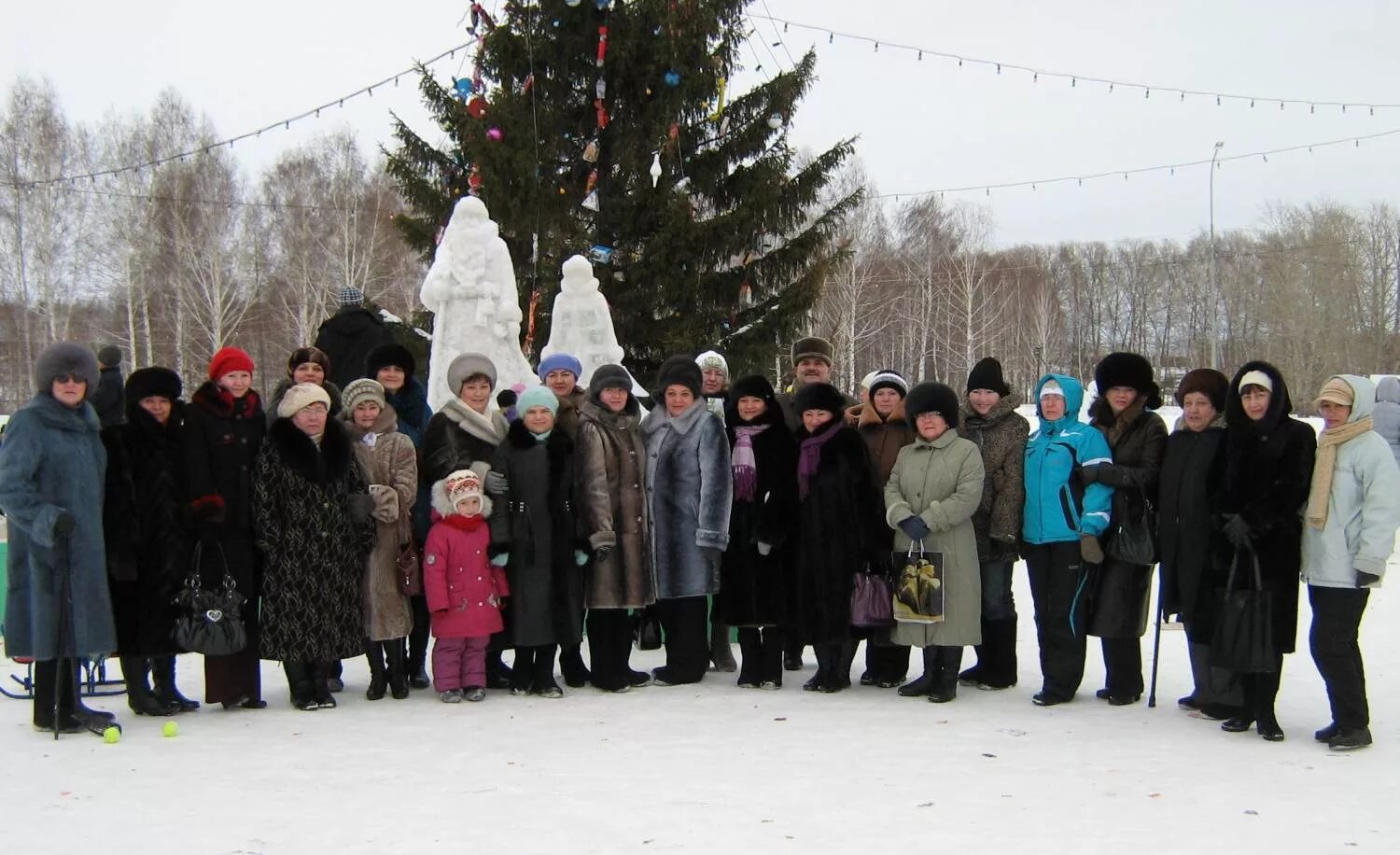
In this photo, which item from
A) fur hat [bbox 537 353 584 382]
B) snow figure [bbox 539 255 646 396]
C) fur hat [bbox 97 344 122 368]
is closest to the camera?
fur hat [bbox 537 353 584 382]

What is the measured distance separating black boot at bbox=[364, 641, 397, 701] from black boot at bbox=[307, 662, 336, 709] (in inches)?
9.5

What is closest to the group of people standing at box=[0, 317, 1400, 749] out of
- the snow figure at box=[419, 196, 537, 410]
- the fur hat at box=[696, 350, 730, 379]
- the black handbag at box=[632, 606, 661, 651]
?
the black handbag at box=[632, 606, 661, 651]

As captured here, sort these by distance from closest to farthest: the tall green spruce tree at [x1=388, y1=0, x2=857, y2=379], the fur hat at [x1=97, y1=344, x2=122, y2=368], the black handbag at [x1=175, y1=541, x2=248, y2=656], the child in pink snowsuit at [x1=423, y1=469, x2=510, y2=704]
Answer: the black handbag at [x1=175, y1=541, x2=248, y2=656] → the child in pink snowsuit at [x1=423, y1=469, x2=510, y2=704] → the fur hat at [x1=97, y1=344, x2=122, y2=368] → the tall green spruce tree at [x1=388, y1=0, x2=857, y2=379]

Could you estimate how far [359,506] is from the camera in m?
6.07

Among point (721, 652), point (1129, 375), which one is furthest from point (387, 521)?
point (1129, 375)

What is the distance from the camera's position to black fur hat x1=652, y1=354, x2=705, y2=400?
21.8 ft

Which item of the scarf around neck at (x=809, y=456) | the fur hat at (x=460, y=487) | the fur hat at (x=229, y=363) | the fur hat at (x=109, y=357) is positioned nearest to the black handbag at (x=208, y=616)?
the fur hat at (x=229, y=363)

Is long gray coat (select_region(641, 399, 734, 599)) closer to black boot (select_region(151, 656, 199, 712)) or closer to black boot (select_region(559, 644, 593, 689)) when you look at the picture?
black boot (select_region(559, 644, 593, 689))

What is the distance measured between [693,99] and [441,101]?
326cm

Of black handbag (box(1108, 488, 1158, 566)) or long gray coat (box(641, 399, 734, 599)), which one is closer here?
black handbag (box(1108, 488, 1158, 566))

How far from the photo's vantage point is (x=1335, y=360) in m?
41.9

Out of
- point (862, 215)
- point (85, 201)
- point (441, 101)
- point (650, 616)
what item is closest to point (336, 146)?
point (85, 201)

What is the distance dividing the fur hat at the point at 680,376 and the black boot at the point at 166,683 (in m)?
2.86

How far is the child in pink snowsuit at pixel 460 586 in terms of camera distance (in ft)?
20.2
